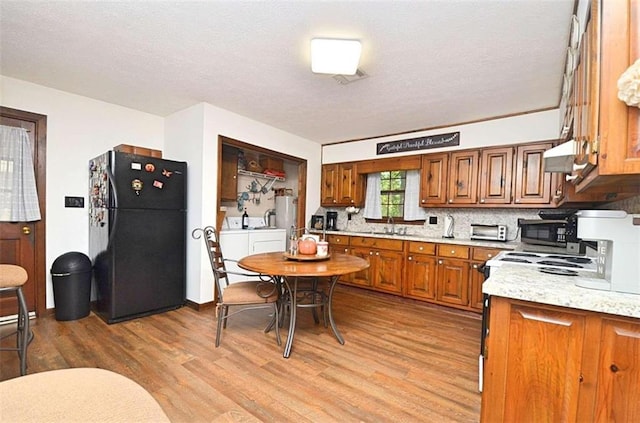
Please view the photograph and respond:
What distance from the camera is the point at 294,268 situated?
2131 mm

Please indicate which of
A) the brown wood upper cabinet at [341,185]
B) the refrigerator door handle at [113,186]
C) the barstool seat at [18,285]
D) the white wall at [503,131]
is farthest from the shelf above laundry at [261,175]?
the barstool seat at [18,285]

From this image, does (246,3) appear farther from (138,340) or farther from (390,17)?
(138,340)

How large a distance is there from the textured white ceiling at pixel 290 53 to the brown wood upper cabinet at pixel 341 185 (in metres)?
Result: 1.43

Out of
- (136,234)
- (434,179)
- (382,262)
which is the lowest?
(382,262)

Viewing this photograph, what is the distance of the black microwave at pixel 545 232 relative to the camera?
242 centimetres

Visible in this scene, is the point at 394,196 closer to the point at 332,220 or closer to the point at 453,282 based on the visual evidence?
the point at 332,220

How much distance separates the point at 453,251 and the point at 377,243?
1.02 metres

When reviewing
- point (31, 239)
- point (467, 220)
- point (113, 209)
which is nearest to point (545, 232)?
point (467, 220)

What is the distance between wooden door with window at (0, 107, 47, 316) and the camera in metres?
2.75

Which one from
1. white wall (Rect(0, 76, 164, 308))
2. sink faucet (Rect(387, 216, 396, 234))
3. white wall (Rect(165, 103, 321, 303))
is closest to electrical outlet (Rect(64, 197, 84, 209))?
white wall (Rect(0, 76, 164, 308))

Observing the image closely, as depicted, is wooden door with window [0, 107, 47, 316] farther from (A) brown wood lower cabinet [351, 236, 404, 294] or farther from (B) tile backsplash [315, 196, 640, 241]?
(B) tile backsplash [315, 196, 640, 241]

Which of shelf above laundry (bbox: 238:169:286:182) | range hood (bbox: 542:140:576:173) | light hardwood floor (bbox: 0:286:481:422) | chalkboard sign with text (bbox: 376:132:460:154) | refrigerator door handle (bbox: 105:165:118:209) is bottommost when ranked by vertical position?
light hardwood floor (bbox: 0:286:481:422)

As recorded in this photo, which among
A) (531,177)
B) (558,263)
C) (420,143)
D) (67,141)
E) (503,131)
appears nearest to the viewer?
(558,263)

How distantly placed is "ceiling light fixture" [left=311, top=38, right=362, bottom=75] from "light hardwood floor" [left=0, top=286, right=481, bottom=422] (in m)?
2.26
